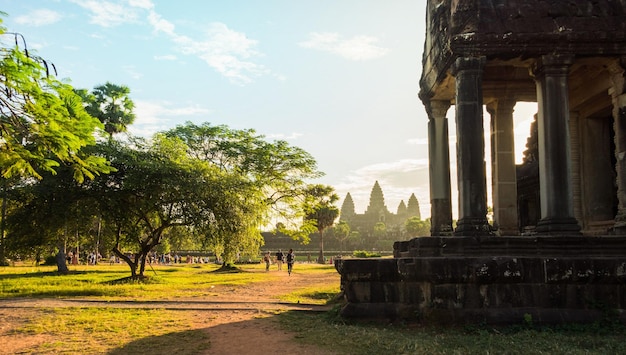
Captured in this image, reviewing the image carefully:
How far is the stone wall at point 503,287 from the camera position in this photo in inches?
299

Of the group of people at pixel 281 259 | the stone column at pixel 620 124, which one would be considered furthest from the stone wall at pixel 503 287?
the group of people at pixel 281 259

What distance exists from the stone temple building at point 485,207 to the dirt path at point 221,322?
162 cm

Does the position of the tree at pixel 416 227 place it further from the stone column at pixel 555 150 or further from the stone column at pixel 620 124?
the stone column at pixel 555 150

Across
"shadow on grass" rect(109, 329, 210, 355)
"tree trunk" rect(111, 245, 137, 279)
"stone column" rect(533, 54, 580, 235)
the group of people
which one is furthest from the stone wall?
the group of people

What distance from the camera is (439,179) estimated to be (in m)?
11.2

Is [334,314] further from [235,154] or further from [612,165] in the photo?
[235,154]

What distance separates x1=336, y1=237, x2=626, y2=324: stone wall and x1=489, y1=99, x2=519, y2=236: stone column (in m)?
3.52

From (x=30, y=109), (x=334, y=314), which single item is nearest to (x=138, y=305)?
(x=334, y=314)

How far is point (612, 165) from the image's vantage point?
1198 centimetres

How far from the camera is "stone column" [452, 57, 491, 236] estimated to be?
8.63 m

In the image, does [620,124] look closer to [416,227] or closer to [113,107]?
[113,107]

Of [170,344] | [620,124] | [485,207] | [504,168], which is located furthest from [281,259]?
[170,344]

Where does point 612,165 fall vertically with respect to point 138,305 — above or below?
above

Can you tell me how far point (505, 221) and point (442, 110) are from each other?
2994 mm
